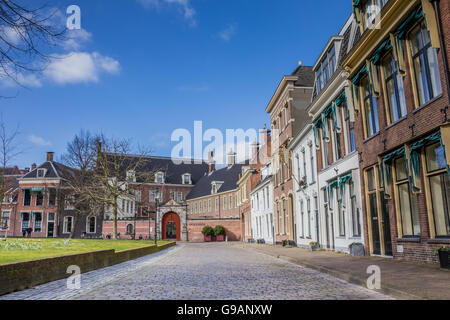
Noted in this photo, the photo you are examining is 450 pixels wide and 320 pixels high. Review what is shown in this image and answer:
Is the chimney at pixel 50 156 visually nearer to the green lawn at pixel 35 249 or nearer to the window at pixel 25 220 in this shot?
the window at pixel 25 220

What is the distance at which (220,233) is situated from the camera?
51688 mm

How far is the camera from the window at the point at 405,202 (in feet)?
38.7

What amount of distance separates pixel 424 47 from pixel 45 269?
11762mm

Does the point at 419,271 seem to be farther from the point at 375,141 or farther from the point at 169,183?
the point at 169,183

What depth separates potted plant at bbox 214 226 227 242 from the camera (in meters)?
51.2

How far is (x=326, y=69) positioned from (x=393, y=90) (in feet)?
25.2

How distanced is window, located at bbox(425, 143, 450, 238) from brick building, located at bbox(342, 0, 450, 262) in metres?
0.03

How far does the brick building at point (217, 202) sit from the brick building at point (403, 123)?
127ft

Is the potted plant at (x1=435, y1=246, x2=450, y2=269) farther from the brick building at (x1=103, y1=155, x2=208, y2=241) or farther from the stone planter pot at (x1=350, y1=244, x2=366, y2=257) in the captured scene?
the brick building at (x1=103, y1=155, x2=208, y2=241)

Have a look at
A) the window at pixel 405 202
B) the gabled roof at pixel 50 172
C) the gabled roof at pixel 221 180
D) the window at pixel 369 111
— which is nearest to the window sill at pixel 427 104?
the window at pixel 405 202

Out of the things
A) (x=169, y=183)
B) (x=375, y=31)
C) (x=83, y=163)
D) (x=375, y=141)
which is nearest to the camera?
(x=375, y=31)

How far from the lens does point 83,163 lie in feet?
137

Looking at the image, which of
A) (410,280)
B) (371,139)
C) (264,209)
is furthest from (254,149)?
(410,280)
